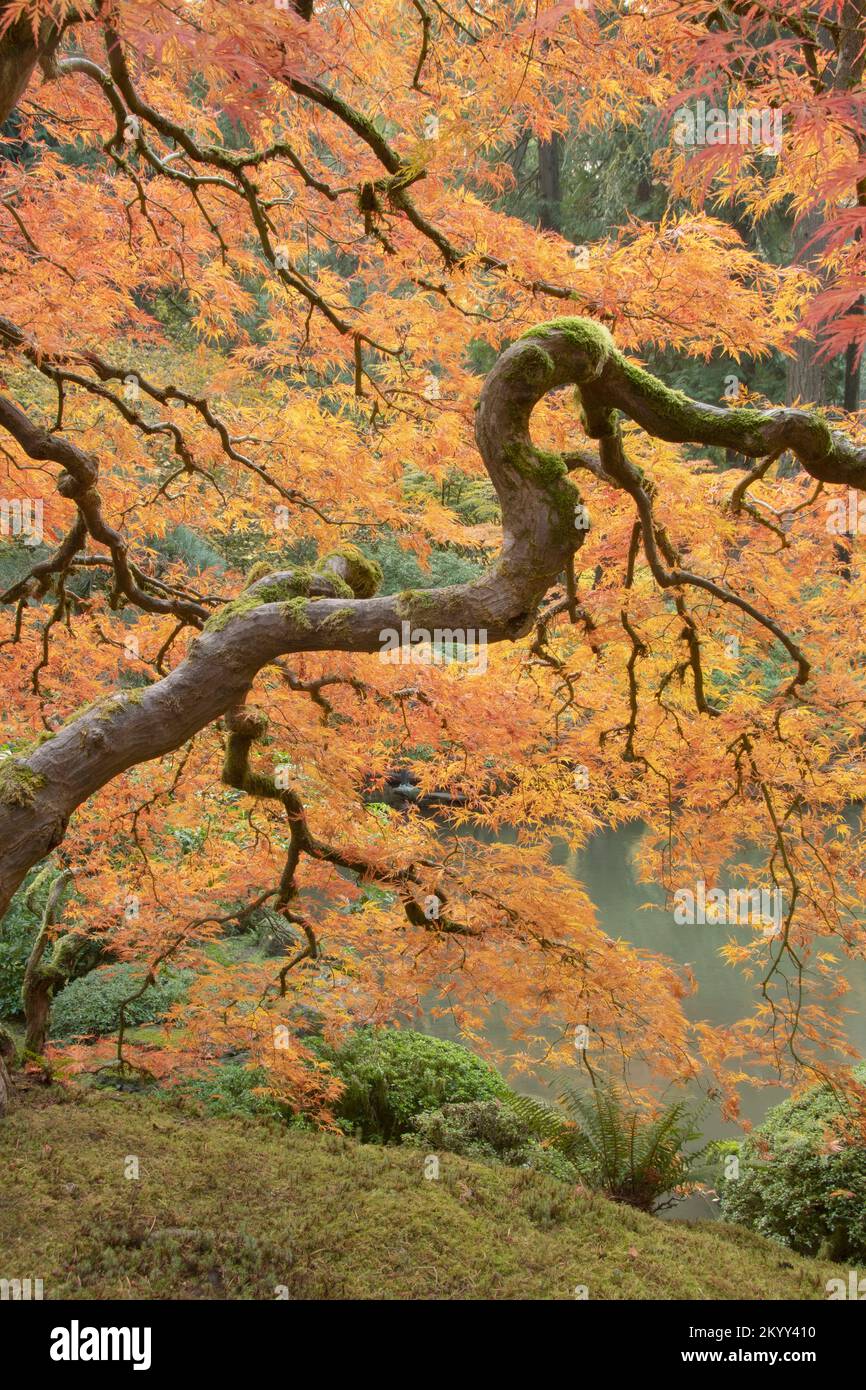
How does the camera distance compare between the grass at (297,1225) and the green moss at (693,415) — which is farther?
the grass at (297,1225)

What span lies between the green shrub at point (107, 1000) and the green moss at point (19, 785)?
3.75 metres

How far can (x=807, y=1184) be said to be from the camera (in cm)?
475

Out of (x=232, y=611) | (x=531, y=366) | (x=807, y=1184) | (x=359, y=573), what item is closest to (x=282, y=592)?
(x=232, y=611)

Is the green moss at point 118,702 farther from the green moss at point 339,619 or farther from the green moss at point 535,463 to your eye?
the green moss at point 535,463

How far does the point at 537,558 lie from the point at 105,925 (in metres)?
3.37

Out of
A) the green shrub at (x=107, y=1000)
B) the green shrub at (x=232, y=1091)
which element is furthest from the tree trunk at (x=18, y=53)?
the green shrub at (x=107, y=1000)

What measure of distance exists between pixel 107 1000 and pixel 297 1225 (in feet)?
11.1

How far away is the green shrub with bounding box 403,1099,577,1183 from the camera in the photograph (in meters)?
5.17

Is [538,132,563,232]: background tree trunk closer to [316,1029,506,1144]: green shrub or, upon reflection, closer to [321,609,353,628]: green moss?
[316,1029,506,1144]: green shrub

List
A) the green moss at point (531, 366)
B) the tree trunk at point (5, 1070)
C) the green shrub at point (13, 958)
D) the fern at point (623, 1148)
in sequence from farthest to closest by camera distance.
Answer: the green shrub at point (13, 958), the fern at point (623, 1148), the tree trunk at point (5, 1070), the green moss at point (531, 366)

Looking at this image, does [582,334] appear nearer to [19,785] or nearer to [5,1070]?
[19,785]

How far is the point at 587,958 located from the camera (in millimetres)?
3672

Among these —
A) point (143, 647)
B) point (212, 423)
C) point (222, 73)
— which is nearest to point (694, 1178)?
point (143, 647)

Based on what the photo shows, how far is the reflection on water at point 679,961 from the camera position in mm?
Result: 6762
